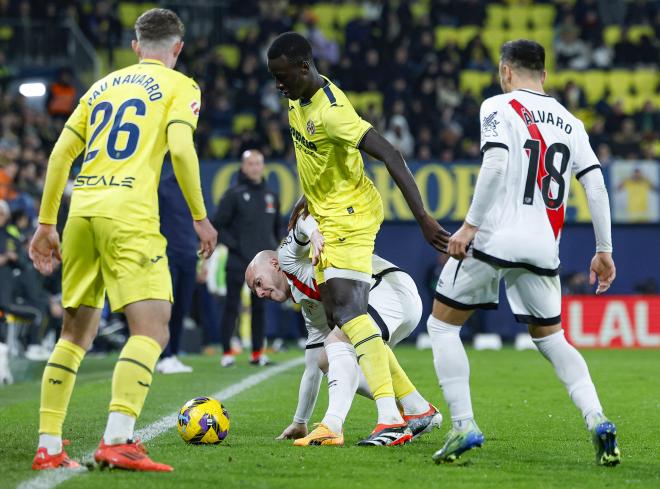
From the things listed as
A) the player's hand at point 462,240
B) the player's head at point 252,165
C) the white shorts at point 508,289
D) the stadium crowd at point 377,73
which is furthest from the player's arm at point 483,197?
the stadium crowd at point 377,73

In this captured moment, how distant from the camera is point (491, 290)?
5.77m

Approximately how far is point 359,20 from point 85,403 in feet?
53.6

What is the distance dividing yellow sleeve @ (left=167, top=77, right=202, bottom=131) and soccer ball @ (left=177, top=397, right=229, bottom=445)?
1779 mm

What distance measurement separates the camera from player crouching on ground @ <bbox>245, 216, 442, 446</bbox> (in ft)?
21.0

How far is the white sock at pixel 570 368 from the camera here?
5.73 metres

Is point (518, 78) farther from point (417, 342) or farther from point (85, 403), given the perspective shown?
point (417, 342)

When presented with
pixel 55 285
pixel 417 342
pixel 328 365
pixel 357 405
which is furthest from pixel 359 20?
pixel 328 365

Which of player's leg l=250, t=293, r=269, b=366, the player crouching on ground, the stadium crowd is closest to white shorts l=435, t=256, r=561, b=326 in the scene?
the player crouching on ground

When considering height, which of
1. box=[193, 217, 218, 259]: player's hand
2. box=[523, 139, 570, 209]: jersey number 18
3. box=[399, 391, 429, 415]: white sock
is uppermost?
box=[523, 139, 570, 209]: jersey number 18

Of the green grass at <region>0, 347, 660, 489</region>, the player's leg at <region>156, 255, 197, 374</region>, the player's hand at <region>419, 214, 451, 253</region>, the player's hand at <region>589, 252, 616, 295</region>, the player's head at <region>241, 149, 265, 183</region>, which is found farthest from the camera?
the player's head at <region>241, 149, 265, 183</region>

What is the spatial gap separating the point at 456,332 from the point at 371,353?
0.55m

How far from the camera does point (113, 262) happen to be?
17.3 ft

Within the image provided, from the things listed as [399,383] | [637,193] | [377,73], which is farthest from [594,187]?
[377,73]

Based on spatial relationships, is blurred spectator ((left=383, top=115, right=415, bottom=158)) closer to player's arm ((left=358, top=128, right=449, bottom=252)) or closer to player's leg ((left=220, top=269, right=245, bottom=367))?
player's leg ((left=220, top=269, right=245, bottom=367))
